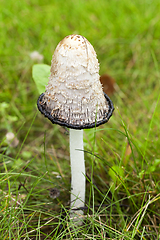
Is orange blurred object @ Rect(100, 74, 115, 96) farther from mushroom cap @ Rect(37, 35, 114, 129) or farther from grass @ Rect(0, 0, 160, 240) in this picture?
mushroom cap @ Rect(37, 35, 114, 129)

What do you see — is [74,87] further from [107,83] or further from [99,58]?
[99,58]

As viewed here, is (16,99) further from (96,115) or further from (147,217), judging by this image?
(147,217)

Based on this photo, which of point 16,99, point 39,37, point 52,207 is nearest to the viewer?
point 52,207

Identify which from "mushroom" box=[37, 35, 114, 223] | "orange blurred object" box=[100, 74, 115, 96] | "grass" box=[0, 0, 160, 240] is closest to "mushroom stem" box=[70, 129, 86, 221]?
"mushroom" box=[37, 35, 114, 223]

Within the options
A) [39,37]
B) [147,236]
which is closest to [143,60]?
[39,37]

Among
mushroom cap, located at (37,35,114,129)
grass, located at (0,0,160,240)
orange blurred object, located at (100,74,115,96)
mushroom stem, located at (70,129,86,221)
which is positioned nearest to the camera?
mushroom cap, located at (37,35,114,129)

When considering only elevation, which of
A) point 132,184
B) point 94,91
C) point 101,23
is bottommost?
point 132,184

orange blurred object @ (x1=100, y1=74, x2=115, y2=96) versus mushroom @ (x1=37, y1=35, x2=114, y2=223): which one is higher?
orange blurred object @ (x1=100, y1=74, x2=115, y2=96)
